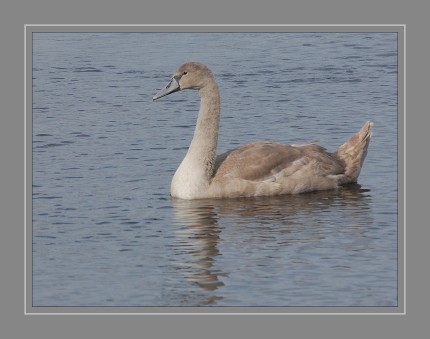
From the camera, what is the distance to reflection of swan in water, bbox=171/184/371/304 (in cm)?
1695

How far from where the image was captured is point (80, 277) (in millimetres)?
16516

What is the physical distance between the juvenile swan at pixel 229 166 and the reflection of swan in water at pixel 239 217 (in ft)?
0.47

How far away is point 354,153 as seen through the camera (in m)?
20.8

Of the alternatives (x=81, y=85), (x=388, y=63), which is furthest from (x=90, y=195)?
(x=388, y=63)

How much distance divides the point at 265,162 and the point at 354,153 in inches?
58.9

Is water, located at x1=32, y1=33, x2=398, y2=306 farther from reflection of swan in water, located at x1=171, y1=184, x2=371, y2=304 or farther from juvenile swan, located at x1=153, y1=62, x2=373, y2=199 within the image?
juvenile swan, located at x1=153, y1=62, x2=373, y2=199

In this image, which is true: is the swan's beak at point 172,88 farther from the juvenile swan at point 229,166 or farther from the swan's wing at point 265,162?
the swan's wing at point 265,162

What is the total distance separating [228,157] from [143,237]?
9.31 feet

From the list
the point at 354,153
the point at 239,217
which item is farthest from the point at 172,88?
the point at 354,153

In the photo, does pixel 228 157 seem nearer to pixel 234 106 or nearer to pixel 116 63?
pixel 234 106

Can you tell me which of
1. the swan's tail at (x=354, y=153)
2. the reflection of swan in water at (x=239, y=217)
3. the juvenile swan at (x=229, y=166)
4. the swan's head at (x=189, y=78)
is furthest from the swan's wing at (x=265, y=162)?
the swan's head at (x=189, y=78)

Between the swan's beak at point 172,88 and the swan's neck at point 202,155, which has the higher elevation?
the swan's beak at point 172,88

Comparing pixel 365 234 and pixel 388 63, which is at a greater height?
pixel 388 63

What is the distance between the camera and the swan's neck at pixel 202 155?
65.1 feet
